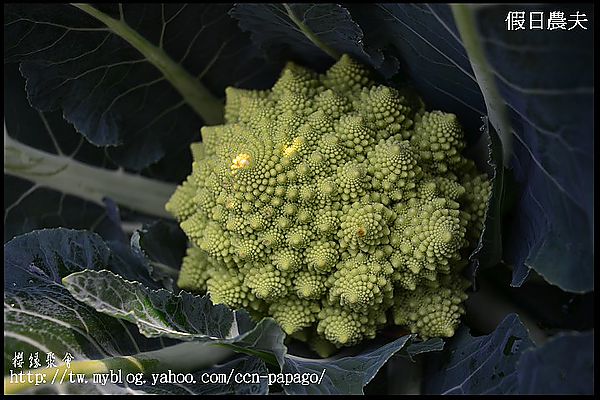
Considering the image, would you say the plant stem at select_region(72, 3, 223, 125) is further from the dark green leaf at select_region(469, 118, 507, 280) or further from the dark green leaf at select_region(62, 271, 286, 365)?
the dark green leaf at select_region(469, 118, 507, 280)

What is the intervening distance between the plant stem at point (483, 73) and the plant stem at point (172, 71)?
919mm

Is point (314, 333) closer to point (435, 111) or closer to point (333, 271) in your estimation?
point (333, 271)

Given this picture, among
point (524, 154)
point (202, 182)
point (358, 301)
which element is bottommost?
point (358, 301)

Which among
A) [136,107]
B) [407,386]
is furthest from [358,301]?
[136,107]

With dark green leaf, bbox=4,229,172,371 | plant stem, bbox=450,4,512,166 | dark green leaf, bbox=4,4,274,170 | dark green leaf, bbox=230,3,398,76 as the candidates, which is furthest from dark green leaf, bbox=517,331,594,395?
dark green leaf, bbox=4,4,274,170

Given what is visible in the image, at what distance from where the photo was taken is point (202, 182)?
1708 millimetres

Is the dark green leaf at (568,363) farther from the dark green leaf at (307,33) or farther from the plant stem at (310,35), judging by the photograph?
the plant stem at (310,35)

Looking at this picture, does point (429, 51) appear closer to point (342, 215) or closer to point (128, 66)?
point (342, 215)

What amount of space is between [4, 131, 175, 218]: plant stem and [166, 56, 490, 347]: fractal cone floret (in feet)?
1.80

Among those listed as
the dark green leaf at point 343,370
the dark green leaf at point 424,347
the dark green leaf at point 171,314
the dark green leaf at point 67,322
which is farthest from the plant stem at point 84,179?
the dark green leaf at point 424,347

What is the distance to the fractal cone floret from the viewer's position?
5.14ft

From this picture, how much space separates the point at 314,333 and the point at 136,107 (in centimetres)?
86

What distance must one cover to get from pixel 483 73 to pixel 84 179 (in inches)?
53.8

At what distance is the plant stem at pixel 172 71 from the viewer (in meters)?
1.79
